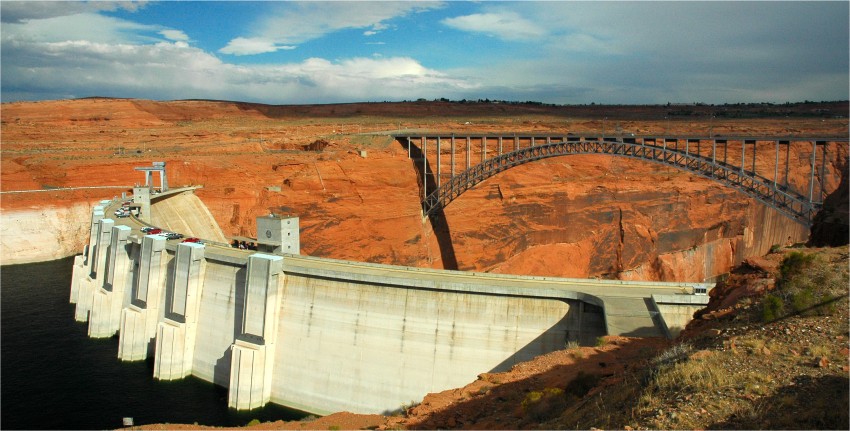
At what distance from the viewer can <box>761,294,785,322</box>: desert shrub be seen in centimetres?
1477

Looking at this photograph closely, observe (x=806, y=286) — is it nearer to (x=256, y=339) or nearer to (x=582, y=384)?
(x=582, y=384)

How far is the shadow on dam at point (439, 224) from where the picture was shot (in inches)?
2160

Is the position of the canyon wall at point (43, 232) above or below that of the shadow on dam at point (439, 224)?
below

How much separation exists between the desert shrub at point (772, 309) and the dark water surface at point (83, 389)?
69.0ft

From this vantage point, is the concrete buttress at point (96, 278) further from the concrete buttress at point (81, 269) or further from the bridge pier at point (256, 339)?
the bridge pier at point (256, 339)

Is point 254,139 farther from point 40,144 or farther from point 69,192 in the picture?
point 40,144

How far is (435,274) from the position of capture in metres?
30.6

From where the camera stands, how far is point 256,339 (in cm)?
2922

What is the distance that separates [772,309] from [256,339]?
22.4 meters

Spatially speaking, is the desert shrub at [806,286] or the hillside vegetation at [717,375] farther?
the desert shrub at [806,286]

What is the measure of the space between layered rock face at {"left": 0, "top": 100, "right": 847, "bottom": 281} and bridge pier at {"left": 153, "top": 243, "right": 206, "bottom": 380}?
16296 mm

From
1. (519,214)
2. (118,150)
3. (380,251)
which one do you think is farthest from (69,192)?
(519,214)

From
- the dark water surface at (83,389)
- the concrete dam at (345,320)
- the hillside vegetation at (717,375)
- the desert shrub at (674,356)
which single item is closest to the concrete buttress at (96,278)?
the dark water surface at (83,389)

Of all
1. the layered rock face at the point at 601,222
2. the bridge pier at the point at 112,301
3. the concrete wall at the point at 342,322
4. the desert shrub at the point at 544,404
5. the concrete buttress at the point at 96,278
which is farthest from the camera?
the layered rock face at the point at 601,222
